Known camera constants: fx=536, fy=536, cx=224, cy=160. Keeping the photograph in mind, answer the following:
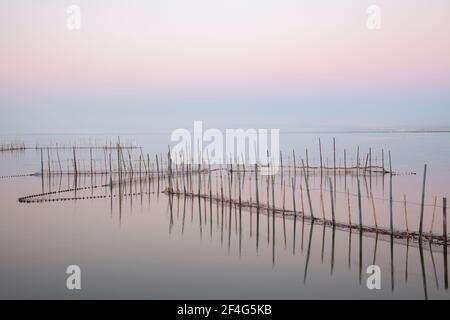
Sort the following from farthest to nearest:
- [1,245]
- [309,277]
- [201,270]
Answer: [1,245], [201,270], [309,277]

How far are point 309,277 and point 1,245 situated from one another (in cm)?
679

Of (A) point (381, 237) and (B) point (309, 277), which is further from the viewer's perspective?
(A) point (381, 237)

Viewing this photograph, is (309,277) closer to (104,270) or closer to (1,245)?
(104,270)

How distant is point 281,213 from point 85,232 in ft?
15.6

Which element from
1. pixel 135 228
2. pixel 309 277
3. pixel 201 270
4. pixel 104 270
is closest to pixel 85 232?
pixel 135 228

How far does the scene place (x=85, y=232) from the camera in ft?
41.9

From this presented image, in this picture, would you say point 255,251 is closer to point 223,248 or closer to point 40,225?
point 223,248

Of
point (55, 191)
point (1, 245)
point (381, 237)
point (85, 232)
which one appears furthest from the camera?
point (55, 191)

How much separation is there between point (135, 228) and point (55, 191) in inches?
259

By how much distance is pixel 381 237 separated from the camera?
416 inches
